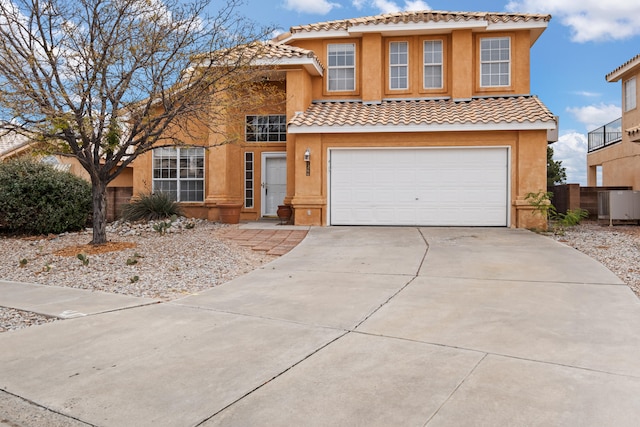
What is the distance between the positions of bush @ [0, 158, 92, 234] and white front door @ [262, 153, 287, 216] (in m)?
5.86

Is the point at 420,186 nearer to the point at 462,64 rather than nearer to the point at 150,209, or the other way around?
the point at 462,64

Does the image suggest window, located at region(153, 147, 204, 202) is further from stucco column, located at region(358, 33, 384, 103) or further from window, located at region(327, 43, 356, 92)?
stucco column, located at region(358, 33, 384, 103)

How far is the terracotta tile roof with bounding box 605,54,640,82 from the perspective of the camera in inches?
773

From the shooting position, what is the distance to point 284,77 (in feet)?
52.5

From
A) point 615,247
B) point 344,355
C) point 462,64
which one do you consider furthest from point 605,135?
point 344,355

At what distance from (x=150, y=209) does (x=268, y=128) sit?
4.94 meters

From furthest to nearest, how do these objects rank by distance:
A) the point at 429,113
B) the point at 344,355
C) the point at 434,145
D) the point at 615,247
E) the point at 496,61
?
the point at 496,61
the point at 429,113
the point at 434,145
the point at 615,247
the point at 344,355

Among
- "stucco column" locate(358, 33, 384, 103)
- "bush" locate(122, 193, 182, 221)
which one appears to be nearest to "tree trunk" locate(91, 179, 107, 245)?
"bush" locate(122, 193, 182, 221)

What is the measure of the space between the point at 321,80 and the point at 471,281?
11.4 meters

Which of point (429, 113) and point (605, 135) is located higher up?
point (605, 135)

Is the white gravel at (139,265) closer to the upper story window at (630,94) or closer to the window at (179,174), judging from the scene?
the window at (179,174)

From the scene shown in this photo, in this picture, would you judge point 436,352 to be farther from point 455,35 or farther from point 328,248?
point 455,35

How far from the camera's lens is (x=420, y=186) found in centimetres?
1423

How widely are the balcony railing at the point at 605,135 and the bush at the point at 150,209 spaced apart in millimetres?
20597
